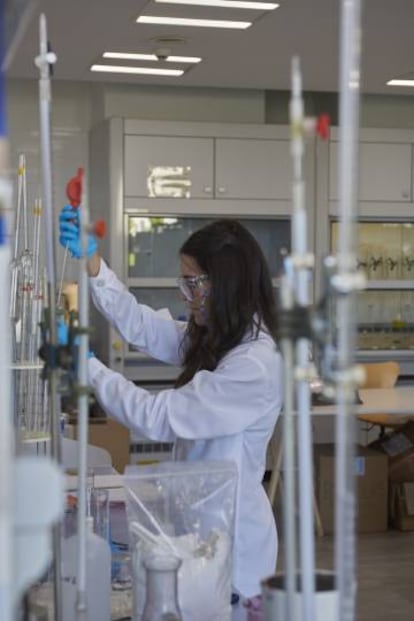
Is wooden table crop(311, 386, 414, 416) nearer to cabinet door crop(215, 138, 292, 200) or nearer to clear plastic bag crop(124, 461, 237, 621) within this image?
cabinet door crop(215, 138, 292, 200)

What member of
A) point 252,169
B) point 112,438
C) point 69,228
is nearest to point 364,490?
point 112,438

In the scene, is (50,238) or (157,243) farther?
(157,243)

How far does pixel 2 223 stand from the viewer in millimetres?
734

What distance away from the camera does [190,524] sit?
55.6 inches

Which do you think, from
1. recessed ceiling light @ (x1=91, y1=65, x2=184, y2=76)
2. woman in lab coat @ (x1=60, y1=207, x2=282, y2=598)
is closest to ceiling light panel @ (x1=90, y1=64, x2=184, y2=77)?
recessed ceiling light @ (x1=91, y1=65, x2=184, y2=76)

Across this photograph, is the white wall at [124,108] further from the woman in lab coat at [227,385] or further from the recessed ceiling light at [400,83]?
the woman in lab coat at [227,385]

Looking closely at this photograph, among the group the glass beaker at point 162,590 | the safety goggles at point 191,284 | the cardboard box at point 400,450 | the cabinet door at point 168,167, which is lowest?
the cardboard box at point 400,450

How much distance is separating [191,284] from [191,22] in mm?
2873

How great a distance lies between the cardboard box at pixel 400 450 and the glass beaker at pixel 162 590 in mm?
4455

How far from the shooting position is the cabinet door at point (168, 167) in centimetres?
611

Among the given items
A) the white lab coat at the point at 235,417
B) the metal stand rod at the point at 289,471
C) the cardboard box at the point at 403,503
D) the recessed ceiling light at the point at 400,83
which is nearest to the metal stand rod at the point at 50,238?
the metal stand rod at the point at 289,471

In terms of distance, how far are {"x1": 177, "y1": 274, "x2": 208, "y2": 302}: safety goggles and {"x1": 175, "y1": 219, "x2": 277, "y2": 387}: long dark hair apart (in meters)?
0.02

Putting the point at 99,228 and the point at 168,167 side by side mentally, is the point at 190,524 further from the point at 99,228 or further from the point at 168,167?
the point at 168,167

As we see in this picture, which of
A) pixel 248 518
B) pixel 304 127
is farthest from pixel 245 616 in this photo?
pixel 304 127
